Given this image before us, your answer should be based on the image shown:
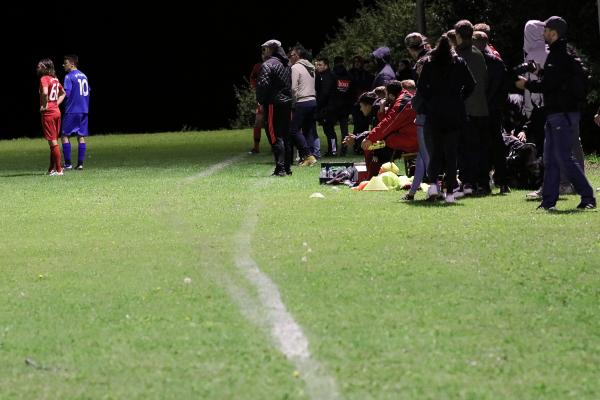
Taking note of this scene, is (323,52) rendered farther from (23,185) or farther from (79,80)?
(23,185)

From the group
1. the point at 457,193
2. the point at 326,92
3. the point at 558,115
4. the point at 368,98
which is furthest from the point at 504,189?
the point at 326,92

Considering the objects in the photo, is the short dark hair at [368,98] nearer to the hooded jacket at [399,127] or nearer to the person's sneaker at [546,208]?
the hooded jacket at [399,127]

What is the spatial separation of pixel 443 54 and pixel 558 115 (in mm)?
1639

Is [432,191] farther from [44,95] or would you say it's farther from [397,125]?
[44,95]

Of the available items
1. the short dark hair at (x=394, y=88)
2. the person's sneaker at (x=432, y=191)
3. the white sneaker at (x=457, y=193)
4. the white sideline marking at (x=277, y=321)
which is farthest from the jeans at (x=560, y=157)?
the white sideline marking at (x=277, y=321)

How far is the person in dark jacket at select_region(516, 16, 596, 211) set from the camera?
1314cm

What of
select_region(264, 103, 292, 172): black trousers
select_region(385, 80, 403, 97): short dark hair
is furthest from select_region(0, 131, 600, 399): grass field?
select_region(264, 103, 292, 172): black trousers

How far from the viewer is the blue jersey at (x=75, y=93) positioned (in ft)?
76.9

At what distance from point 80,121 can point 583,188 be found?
40.1ft

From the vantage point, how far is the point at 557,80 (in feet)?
43.1

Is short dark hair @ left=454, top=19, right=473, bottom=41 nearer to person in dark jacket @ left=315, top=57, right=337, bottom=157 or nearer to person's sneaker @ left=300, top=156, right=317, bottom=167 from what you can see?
person's sneaker @ left=300, top=156, right=317, bottom=167

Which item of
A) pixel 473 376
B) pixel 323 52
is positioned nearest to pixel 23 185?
pixel 473 376

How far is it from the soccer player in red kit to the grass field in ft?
19.1

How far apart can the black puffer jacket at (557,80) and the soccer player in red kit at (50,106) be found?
10392 millimetres
